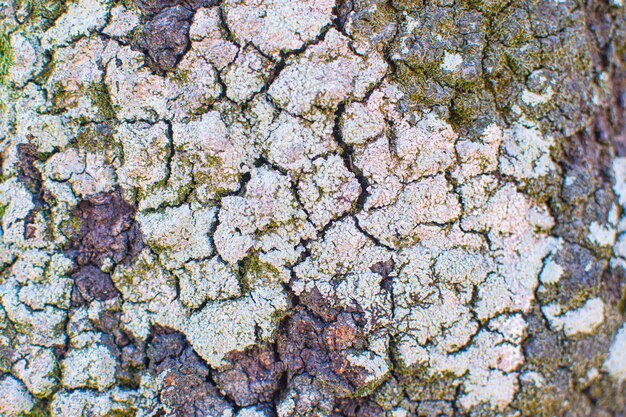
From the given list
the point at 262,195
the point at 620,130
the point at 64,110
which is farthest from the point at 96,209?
the point at 620,130

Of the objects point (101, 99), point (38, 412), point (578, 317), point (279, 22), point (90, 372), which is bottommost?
point (38, 412)

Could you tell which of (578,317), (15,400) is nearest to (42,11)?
(15,400)

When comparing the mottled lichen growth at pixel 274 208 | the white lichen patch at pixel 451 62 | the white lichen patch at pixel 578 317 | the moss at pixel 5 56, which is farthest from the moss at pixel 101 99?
the white lichen patch at pixel 578 317

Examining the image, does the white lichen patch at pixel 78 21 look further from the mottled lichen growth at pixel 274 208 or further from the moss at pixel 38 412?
the moss at pixel 38 412

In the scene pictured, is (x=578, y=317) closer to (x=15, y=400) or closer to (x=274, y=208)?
(x=274, y=208)

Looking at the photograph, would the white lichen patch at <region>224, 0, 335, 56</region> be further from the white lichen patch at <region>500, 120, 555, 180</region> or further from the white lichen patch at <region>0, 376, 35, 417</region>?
the white lichen patch at <region>0, 376, 35, 417</region>

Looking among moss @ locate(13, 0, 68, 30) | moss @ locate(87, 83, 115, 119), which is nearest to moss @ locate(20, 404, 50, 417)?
moss @ locate(87, 83, 115, 119)

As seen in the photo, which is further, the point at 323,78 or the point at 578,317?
the point at 578,317
